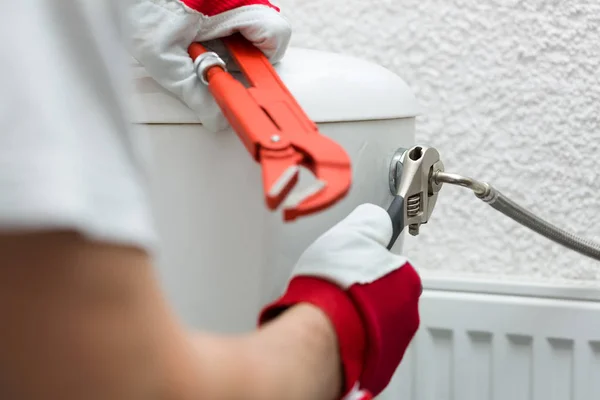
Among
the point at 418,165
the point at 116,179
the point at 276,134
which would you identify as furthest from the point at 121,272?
the point at 418,165

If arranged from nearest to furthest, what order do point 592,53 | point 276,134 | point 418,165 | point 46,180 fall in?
point 46,180
point 276,134
point 418,165
point 592,53

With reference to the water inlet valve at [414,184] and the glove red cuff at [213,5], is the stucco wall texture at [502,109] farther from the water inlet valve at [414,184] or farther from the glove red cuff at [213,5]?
the glove red cuff at [213,5]

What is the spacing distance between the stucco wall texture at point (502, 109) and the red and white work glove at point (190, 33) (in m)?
0.25

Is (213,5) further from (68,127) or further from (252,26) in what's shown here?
(68,127)

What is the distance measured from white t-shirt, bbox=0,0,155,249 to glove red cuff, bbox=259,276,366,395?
126 mm

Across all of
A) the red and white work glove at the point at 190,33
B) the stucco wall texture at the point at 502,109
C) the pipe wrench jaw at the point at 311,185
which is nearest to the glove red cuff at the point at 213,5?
the red and white work glove at the point at 190,33

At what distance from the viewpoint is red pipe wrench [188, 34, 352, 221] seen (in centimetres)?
25

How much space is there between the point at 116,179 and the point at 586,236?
49cm

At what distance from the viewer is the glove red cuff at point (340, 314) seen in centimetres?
28

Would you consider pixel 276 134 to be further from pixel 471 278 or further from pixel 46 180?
pixel 471 278

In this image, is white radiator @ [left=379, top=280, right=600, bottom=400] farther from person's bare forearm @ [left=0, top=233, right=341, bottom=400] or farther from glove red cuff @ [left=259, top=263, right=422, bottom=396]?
person's bare forearm @ [left=0, top=233, right=341, bottom=400]

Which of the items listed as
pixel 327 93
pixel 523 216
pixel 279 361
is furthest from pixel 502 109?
pixel 279 361

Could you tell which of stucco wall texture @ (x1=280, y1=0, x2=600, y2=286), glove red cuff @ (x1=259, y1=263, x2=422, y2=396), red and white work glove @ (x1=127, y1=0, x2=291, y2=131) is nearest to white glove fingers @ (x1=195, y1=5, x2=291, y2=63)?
red and white work glove @ (x1=127, y1=0, x2=291, y2=131)

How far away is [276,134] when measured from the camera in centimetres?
29
